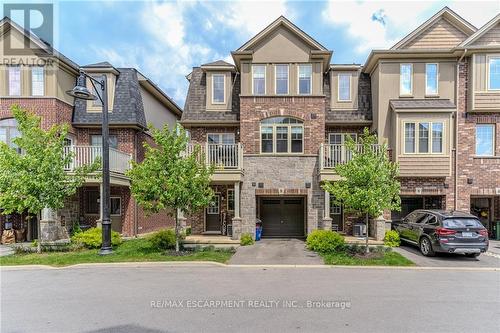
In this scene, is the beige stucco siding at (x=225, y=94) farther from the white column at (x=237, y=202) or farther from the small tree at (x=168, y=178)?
the small tree at (x=168, y=178)

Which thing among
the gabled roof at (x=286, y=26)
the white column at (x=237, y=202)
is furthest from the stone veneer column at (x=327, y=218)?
the gabled roof at (x=286, y=26)

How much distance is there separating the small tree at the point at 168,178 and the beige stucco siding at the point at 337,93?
366 inches

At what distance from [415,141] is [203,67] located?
11806mm

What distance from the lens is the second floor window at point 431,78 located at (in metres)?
15.2

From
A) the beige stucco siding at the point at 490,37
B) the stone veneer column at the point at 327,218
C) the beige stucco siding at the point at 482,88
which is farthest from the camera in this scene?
the beige stucco siding at the point at 490,37

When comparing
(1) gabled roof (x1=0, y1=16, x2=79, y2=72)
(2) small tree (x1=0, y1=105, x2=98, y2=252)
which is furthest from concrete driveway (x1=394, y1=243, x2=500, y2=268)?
(1) gabled roof (x1=0, y1=16, x2=79, y2=72)

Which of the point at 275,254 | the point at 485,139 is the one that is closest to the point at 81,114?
the point at 275,254

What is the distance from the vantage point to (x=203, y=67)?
54.8 feet

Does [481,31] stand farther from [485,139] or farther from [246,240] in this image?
[246,240]

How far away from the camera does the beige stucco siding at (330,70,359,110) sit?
1659 centimetres

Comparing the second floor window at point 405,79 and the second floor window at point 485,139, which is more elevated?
the second floor window at point 405,79

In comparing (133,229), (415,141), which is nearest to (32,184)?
(133,229)

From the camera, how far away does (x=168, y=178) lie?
35.9 feet

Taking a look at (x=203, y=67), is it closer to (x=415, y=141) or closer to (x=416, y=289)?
(x=415, y=141)
